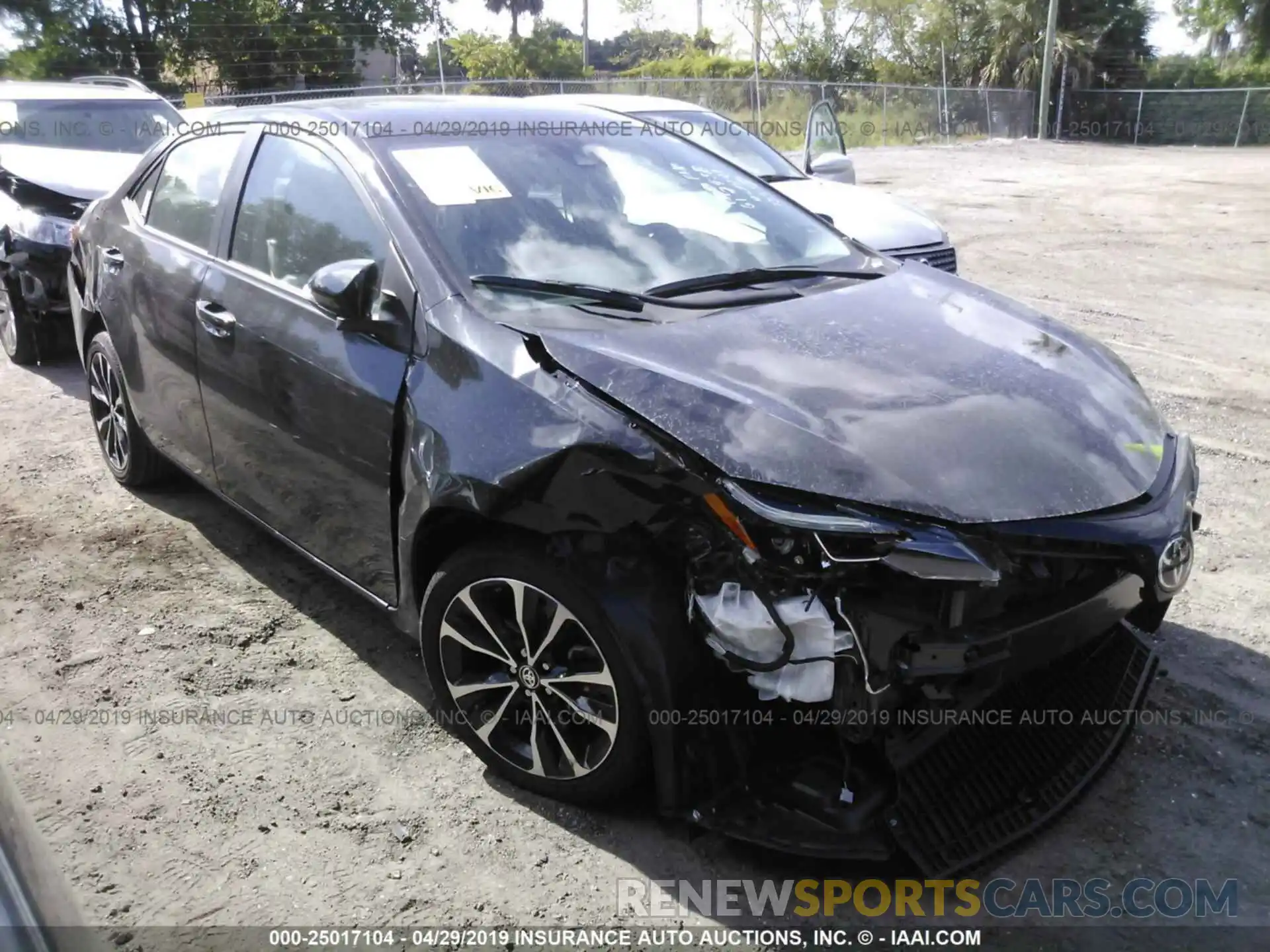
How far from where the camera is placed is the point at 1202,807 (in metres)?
2.84

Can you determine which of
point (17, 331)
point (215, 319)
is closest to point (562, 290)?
point (215, 319)

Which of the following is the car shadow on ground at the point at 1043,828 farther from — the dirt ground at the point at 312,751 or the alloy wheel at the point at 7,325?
the alloy wheel at the point at 7,325

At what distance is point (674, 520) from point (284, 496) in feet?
5.51

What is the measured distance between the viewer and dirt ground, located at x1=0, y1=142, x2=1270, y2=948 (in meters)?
2.64

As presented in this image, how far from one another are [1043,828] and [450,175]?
253 centimetres

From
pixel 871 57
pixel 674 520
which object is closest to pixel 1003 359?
pixel 674 520

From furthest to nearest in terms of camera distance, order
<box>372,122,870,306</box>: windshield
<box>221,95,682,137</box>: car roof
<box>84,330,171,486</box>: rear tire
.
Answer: <box>84,330,171,486</box>: rear tire, <box>221,95,682,137</box>: car roof, <box>372,122,870,306</box>: windshield

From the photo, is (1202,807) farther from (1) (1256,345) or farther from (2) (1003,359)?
(1) (1256,345)

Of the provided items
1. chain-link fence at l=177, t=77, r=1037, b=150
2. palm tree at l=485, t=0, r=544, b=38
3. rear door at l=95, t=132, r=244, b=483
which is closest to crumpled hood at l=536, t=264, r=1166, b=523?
rear door at l=95, t=132, r=244, b=483

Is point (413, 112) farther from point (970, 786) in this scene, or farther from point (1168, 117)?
point (1168, 117)

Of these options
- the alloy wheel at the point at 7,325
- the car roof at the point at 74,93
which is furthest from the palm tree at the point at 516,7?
the alloy wheel at the point at 7,325

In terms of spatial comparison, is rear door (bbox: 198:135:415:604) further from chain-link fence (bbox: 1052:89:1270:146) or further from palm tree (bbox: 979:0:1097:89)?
palm tree (bbox: 979:0:1097:89)

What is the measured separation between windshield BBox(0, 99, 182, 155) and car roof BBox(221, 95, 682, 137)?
4.93 m

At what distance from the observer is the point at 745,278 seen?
3.34 m
